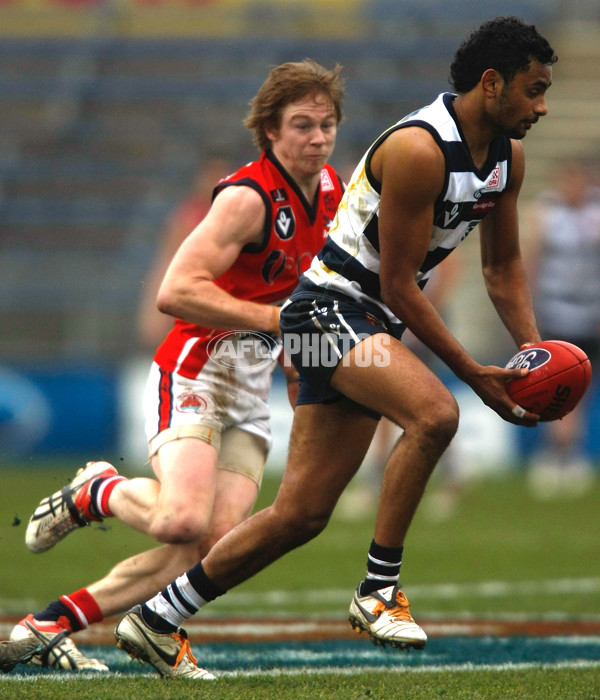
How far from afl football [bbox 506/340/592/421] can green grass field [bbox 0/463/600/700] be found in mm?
960

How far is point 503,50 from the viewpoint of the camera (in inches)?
166

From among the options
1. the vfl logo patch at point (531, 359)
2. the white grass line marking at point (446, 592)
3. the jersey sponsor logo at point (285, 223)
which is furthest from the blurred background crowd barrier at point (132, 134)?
the vfl logo patch at point (531, 359)

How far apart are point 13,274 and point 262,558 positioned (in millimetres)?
10811

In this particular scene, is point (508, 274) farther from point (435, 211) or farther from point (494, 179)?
point (435, 211)

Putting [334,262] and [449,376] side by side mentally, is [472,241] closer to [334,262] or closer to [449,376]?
[449,376]

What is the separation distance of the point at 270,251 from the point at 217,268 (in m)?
0.25

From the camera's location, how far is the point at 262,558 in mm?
4480

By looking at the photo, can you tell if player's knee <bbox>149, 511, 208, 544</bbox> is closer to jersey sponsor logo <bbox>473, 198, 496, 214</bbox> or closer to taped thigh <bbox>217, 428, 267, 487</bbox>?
taped thigh <bbox>217, 428, 267, 487</bbox>

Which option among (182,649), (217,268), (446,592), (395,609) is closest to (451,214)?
(217,268)

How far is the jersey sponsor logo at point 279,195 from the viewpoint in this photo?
4996mm

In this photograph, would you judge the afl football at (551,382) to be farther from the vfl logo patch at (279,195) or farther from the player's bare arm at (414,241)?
the vfl logo patch at (279,195)

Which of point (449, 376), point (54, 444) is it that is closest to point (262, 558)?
point (449, 376)

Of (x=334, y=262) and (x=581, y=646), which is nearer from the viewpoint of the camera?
(x=334, y=262)

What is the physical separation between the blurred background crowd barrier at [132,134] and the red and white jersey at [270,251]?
768 centimetres
